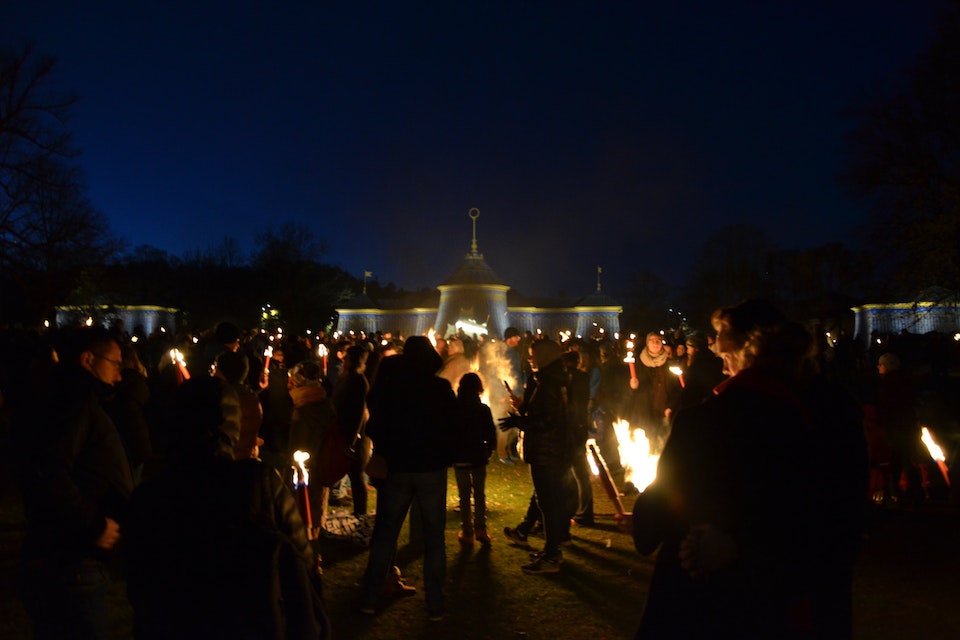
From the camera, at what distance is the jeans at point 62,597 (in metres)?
2.91

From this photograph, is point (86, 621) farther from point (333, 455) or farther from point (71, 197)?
point (71, 197)

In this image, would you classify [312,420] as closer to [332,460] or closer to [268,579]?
[332,460]

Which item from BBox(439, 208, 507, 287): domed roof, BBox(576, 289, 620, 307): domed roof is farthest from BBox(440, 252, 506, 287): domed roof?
BBox(576, 289, 620, 307): domed roof

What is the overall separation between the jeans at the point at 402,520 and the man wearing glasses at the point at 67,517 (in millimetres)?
2379

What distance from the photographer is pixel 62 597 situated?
2912 millimetres

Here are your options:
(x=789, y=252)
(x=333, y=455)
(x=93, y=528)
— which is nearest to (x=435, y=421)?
(x=333, y=455)

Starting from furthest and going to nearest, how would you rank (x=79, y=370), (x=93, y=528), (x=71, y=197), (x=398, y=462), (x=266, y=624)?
(x=71, y=197) → (x=398, y=462) → (x=79, y=370) → (x=93, y=528) → (x=266, y=624)

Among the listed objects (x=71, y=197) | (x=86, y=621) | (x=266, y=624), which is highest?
(x=71, y=197)

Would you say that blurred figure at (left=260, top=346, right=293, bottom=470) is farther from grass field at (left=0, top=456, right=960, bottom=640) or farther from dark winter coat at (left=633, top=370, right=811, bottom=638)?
dark winter coat at (left=633, top=370, right=811, bottom=638)

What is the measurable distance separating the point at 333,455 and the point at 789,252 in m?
51.3

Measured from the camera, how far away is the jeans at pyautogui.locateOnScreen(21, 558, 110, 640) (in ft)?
9.53

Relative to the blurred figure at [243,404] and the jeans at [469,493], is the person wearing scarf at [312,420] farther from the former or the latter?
the jeans at [469,493]

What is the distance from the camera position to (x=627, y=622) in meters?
5.47

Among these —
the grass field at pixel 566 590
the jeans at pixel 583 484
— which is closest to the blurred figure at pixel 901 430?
the grass field at pixel 566 590
